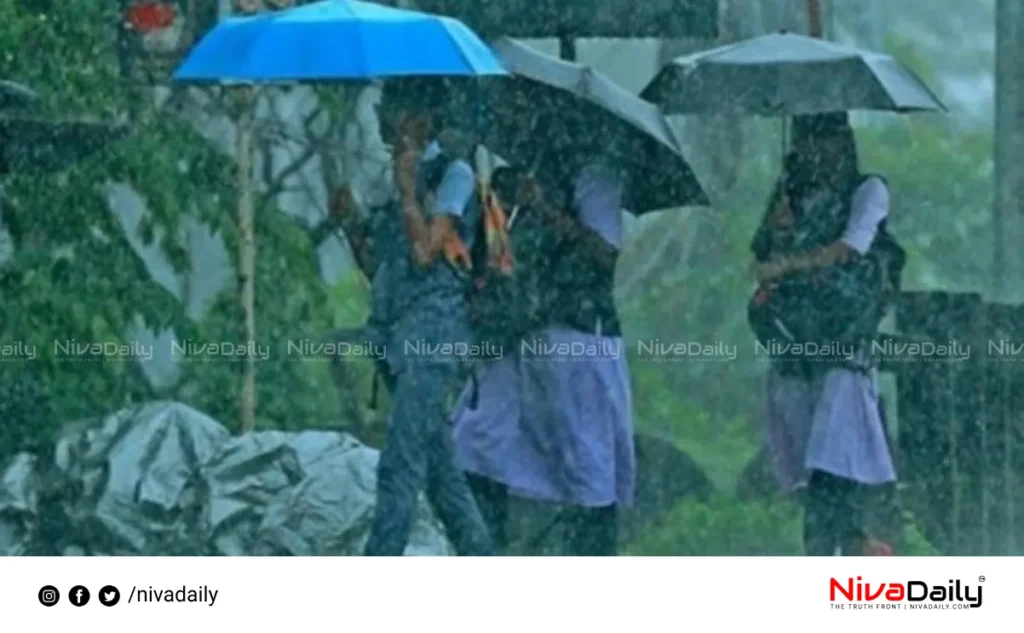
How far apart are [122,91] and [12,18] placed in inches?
9.7

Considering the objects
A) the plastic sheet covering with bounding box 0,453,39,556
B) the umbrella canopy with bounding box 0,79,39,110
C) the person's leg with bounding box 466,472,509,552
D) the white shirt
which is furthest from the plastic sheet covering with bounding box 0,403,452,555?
the white shirt

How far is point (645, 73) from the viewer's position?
6875mm

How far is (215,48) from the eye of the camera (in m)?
6.85

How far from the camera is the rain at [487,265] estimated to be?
6848 millimetres

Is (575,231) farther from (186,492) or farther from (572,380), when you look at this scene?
(186,492)

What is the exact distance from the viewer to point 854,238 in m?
6.96

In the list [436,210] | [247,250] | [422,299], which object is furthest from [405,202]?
[247,250]

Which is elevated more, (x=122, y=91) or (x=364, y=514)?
(x=122, y=91)

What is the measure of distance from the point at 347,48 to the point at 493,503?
911mm

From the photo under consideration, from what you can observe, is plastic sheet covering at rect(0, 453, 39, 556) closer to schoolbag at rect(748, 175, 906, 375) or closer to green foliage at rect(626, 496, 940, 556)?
green foliage at rect(626, 496, 940, 556)
